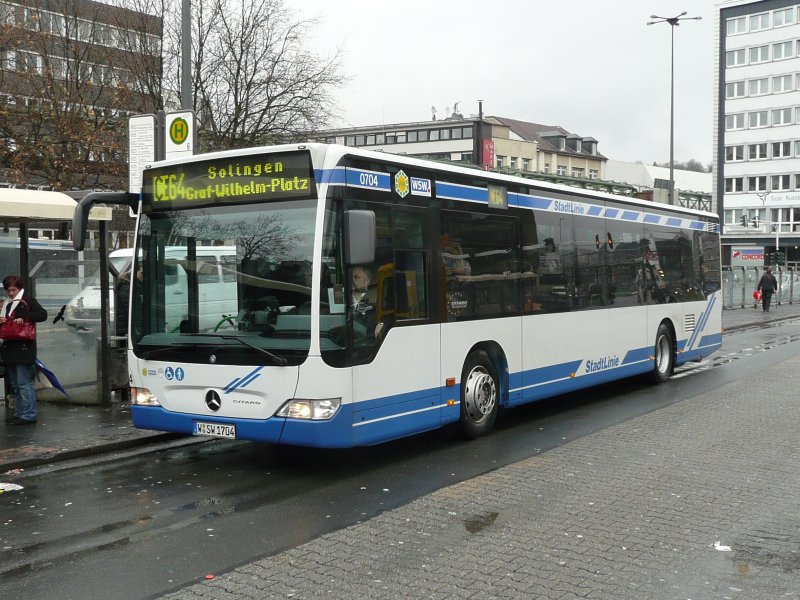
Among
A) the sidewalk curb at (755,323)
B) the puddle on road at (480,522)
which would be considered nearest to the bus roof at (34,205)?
the puddle on road at (480,522)

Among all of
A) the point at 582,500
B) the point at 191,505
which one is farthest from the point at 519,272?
the point at 191,505

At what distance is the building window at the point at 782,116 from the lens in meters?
84.6

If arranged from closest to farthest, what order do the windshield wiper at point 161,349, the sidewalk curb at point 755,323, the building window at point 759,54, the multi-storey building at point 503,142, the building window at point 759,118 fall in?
the windshield wiper at point 161,349
the sidewalk curb at point 755,323
the building window at point 759,54
the building window at point 759,118
the multi-storey building at point 503,142

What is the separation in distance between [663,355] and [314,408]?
8933 millimetres

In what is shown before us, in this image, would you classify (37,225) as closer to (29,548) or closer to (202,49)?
(29,548)

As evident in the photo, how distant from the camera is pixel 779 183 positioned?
3415 inches

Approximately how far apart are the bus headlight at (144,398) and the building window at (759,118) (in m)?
87.6

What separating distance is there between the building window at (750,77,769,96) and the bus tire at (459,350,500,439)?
85.1 m

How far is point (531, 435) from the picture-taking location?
34.3 feet

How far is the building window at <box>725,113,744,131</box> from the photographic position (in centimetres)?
8821

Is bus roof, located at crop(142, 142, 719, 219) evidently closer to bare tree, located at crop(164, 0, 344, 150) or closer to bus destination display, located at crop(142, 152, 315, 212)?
bus destination display, located at crop(142, 152, 315, 212)

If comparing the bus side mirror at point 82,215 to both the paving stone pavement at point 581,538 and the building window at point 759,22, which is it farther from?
the building window at point 759,22

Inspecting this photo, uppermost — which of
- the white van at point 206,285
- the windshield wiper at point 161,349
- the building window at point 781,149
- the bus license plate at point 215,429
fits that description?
the building window at point 781,149

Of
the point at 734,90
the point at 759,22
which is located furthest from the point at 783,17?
the point at 734,90
